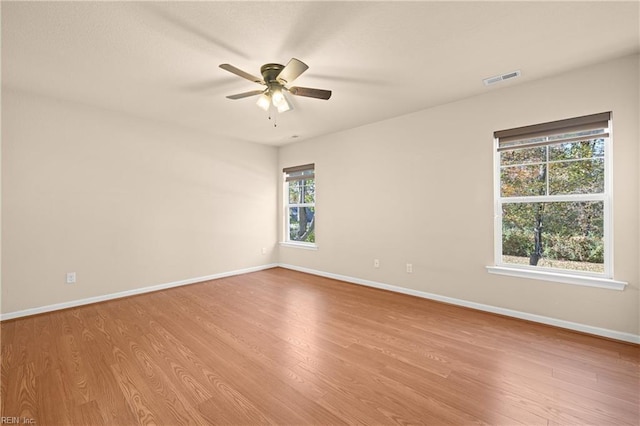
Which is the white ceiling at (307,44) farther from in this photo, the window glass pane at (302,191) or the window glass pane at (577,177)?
the window glass pane at (302,191)

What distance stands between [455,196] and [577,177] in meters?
1.13

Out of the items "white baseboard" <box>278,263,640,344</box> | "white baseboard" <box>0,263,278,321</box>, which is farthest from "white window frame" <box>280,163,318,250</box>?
"white baseboard" <box>278,263,640,344</box>

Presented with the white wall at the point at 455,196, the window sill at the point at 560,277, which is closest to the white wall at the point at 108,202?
the white wall at the point at 455,196

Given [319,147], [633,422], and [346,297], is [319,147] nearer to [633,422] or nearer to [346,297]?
[346,297]

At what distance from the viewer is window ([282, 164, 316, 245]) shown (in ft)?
17.8

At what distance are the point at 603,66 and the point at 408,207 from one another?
2.31 meters

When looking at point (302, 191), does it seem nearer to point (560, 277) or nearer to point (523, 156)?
point (523, 156)

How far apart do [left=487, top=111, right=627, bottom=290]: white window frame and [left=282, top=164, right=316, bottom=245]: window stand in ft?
9.72

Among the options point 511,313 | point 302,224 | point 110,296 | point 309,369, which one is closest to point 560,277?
point 511,313

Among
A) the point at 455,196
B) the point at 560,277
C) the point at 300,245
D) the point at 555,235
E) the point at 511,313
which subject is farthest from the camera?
the point at 300,245

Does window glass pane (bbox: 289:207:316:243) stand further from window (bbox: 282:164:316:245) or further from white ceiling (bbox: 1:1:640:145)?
white ceiling (bbox: 1:1:640:145)

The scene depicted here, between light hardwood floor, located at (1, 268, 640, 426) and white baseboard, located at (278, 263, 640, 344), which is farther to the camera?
white baseboard, located at (278, 263, 640, 344)

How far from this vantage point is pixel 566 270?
111 inches

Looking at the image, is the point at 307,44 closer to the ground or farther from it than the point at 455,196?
farther from it
